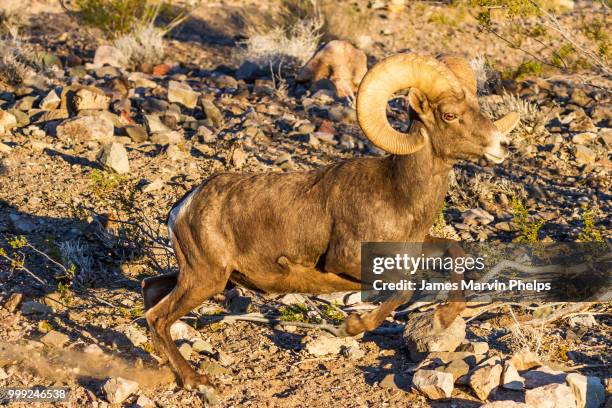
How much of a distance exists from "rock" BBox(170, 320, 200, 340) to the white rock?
360 centimetres

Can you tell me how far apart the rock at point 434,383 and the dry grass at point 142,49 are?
33.6ft

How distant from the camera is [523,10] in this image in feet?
33.6

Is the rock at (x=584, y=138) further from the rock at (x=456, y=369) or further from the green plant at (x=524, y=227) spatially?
the rock at (x=456, y=369)

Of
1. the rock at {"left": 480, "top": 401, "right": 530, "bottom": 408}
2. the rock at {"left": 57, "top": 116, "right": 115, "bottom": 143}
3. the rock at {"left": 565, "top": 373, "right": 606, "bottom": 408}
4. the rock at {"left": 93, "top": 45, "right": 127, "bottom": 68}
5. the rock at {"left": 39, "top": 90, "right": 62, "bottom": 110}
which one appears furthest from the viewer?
the rock at {"left": 93, "top": 45, "right": 127, "bottom": 68}

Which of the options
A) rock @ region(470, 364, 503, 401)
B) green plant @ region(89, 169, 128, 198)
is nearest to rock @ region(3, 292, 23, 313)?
green plant @ region(89, 169, 128, 198)

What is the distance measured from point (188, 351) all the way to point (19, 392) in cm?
126

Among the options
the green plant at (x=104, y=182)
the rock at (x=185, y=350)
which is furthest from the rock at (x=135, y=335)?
the green plant at (x=104, y=182)

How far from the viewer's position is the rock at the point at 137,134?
11.7m

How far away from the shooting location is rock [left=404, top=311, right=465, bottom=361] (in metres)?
6.67

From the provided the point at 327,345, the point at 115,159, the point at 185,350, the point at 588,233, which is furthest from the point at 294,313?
the point at 115,159

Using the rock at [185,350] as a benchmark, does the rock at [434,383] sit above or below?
above

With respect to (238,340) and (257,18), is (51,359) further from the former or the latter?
(257,18)

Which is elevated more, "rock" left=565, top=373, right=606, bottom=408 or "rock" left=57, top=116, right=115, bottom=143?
"rock" left=565, top=373, right=606, bottom=408

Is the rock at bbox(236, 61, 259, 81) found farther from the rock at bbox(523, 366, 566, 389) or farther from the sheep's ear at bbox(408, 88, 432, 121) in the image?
the rock at bbox(523, 366, 566, 389)
